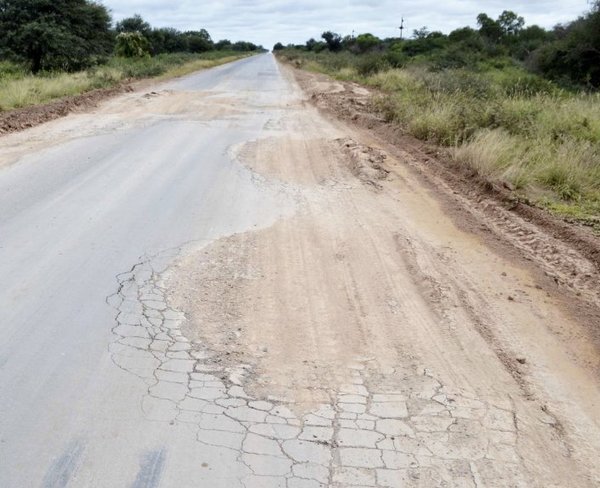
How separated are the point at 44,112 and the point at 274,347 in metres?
11.7

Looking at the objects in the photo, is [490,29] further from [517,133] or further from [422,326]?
[422,326]

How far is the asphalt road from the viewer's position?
9.70 feet

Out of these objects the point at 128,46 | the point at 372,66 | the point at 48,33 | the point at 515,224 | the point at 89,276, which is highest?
the point at 48,33

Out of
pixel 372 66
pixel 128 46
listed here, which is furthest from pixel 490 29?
pixel 128 46

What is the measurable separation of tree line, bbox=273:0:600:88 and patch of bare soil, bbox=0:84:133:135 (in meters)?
18.6

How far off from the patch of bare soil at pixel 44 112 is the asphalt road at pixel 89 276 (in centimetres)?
141

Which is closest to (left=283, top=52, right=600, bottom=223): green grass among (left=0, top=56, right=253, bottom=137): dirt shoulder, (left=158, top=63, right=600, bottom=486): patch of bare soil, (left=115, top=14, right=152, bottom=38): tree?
(left=158, top=63, right=600, bottom=486): patch of bare soil

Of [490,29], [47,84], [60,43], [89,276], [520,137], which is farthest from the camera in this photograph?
[490,29]

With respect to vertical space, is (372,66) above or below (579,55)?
below

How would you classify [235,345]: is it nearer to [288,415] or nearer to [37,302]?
[288,415]

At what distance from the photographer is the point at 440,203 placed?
7781 millimetres

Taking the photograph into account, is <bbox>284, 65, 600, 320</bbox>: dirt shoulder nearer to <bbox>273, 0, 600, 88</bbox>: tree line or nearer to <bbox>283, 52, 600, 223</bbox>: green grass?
<bbox>283, 52, 600, 223</bbox>: green grass

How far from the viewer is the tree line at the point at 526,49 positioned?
1029 inches

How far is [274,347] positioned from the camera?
4.04 meters
